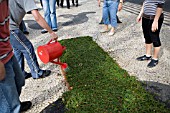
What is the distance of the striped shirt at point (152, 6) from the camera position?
322 centimetres

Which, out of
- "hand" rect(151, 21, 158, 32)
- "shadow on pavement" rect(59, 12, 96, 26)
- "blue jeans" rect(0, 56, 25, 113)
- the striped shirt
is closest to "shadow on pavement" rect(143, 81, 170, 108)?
"hand" rect(151, 21, 158, 32)

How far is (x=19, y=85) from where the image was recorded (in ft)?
7.44

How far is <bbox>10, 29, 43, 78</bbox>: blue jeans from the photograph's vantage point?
10.3 ft

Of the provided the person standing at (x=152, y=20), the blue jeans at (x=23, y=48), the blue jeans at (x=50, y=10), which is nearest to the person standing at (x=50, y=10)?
the blue jeans at (x=50, y=10)

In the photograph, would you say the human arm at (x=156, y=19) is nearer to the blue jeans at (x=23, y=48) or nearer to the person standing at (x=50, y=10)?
the blue jeans at (x=23, y=48)

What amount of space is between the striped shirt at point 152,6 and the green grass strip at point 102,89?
1.06 metres

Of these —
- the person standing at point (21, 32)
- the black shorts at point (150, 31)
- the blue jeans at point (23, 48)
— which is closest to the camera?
the person standing at point (21, 32)

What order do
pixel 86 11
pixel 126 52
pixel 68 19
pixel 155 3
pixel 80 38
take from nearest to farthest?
pixel 155 3 → pixel 126 52 → pixel 80 38 → pixel 68 19 → pixel 86 11

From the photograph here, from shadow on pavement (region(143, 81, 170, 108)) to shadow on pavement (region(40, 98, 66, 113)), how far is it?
49.9 inches

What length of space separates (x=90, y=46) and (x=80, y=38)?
0.70 metres

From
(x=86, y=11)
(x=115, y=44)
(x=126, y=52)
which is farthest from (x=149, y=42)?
(x=86, y=11)

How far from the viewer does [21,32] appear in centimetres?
322

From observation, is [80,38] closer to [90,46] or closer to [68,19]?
[90,46]

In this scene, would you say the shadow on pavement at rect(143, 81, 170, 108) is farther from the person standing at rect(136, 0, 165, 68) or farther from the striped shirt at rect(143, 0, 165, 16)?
the striped shirt at rect(143, 0, 165, 16)
